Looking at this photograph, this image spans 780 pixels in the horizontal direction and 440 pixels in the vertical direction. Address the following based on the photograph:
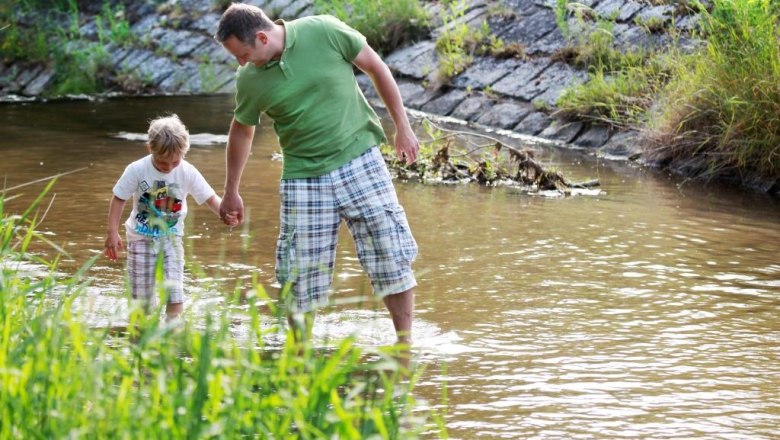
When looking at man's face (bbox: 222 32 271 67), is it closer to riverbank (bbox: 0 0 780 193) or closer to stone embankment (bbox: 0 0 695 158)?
riverbank (bbox: 0 0 780 193)

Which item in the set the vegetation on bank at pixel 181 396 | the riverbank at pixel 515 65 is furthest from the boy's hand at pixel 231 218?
the riverbank at pixel 515 65

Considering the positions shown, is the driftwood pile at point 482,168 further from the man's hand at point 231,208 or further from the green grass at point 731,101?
the man's hand at point 231,208

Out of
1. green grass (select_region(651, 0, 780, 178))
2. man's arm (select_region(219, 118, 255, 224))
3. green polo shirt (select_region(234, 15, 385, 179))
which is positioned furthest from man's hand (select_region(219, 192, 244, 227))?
green grass (select_region(651, 0, 780, 178))

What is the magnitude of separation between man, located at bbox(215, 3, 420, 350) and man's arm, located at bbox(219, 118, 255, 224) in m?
0.08

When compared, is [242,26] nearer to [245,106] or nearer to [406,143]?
[245,106]

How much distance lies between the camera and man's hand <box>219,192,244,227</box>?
5805 mm

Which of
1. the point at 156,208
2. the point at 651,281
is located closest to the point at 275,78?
the point at 156,208

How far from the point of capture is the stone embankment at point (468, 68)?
13.2 m

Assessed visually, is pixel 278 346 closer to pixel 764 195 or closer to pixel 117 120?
pixel 764 195

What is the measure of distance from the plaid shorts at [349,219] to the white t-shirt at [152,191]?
2.01ft

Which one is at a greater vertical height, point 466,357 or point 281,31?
point 281,31

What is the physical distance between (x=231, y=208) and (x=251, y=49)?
86 centimetres

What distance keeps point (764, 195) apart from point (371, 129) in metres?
5.38

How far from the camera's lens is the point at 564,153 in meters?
12.1
